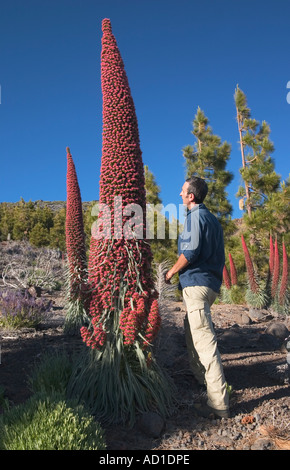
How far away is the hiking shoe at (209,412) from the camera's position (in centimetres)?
305

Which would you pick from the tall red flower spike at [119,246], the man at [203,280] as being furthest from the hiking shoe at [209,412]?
the tall red flower spike at [119,246]

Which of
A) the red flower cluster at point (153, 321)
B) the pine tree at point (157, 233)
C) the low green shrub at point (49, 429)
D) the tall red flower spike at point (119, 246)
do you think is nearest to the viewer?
the low green shrub at point (49, 429)

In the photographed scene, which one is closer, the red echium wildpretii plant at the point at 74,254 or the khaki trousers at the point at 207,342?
the khaki trousers at the point at 207,342

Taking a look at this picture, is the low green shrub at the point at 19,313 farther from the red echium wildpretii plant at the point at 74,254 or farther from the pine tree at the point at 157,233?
the pine tree at the point at 157,233

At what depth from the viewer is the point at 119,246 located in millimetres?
3131

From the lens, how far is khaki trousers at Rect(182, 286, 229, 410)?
3.04 meters

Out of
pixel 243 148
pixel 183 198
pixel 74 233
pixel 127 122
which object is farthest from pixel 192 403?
pixel 243 148

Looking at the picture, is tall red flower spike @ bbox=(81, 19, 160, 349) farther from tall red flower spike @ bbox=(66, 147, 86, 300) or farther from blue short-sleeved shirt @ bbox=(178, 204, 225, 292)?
tall red flower spike @ bbox=(66, 147, 86, 300)

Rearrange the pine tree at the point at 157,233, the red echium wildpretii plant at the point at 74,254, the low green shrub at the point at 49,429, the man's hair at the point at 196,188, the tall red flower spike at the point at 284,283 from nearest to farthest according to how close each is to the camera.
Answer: the low green shrub at the point at 49,429, the man's hair at the point at 196,188, the red echium wildpretii plant at the point at 74,254, the tall red flower spike at the point at 284,283, the pine tree at the point at 157,233

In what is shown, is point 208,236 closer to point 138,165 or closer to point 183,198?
point 183,198

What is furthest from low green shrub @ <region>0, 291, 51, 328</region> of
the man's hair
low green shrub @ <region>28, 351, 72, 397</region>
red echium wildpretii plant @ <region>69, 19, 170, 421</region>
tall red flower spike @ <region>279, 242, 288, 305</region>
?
tall red flower spike @ <region>279, 242, 288, 305</region>

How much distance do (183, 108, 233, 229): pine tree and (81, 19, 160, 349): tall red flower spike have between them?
10.8 metres

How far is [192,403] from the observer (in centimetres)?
324

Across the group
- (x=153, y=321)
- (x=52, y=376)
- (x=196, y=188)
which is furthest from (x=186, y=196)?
(x=52, y=376)
